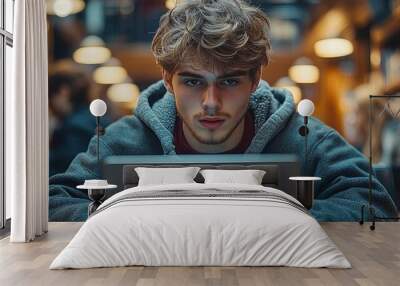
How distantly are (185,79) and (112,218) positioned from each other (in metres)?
3.21

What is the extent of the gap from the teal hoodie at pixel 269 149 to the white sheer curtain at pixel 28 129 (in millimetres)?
1149

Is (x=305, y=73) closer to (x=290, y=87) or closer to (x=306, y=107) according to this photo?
(x=290, y=87)

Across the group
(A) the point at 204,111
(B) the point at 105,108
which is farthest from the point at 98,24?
(A) the point at 204,111

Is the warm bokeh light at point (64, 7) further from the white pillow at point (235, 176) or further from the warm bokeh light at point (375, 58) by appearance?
the warm bokeh light at point (375, 58)

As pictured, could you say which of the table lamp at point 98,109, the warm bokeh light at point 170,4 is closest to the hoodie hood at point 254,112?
the table lamp at point 98,109

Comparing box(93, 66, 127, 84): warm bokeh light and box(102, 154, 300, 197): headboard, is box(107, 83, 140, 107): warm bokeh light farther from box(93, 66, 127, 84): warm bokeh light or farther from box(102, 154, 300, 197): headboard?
box(102, 154, 300, 197): headboard

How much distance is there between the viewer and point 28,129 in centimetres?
609

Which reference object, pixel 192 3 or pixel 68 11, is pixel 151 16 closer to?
pixel 192 3

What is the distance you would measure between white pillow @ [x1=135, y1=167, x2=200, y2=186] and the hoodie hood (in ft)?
1.54

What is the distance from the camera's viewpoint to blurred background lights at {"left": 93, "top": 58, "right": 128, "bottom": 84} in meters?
7.75

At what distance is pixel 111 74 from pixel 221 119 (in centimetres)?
152

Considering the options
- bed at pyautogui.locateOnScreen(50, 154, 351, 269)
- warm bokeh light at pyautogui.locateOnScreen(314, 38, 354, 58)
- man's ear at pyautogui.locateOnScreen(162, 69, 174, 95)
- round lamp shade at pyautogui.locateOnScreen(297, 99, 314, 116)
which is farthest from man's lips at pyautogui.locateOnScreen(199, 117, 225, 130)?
bed at pyautogui.locateOnScreen(50, 154, 351, 269)

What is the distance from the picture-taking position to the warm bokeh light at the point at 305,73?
25.4 ft

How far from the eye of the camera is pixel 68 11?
7.79 m
